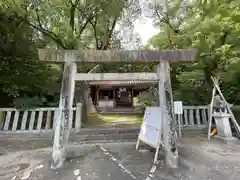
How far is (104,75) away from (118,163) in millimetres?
1912

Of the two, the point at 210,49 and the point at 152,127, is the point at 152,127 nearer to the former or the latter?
the point at 152,127

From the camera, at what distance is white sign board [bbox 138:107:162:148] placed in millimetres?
3653

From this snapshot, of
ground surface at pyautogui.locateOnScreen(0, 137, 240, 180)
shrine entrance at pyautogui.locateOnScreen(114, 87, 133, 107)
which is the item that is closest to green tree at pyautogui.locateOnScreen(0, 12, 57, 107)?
ground surface at pyautogui.locateOnScreen(0, 137, 240, 180)

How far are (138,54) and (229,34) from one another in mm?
4589

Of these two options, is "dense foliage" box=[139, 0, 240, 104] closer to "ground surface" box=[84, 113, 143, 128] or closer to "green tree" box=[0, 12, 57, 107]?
"ground surface" box=[84, 113, 143, 128]

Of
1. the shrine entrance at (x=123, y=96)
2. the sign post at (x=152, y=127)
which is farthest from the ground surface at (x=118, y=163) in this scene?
the shrine entrance at (x=123, y=96)

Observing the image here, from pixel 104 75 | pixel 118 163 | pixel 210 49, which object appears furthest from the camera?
pixel 210 49

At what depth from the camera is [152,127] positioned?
3.90 metres

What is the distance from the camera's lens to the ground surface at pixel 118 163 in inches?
118

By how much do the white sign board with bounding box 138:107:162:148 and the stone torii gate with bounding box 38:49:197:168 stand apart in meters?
0.15

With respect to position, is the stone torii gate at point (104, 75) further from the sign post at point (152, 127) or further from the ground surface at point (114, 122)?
the ground surface at point (114, 122)

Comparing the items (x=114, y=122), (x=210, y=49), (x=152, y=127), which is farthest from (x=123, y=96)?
(x=152, y=127)

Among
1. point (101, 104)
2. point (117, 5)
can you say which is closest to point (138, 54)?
point (117, 5)

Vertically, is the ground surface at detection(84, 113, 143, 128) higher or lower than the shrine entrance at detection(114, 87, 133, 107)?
lower
